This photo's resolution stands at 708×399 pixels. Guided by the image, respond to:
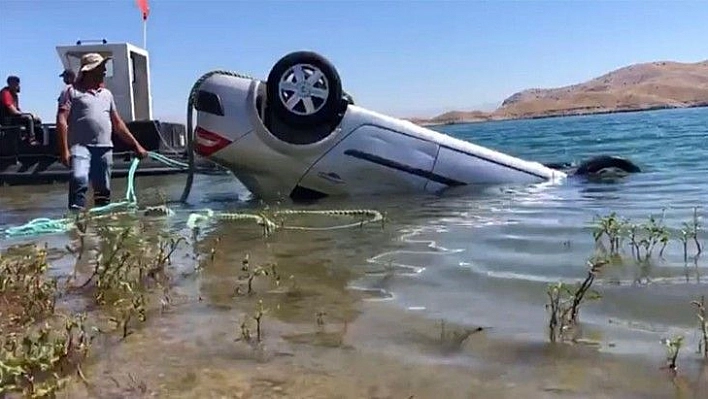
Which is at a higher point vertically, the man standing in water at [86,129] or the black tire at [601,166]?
the man standing in water at [86,129]

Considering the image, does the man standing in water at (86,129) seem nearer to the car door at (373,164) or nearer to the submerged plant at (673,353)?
the car door at (373,164)

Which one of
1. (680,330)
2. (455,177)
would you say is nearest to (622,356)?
(680,330)

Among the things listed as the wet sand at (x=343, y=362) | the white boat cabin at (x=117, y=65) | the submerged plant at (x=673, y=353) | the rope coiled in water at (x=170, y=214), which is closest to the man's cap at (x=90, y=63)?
the rope coiled in water at (x=170, y=214)

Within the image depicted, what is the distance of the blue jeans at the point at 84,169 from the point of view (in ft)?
23.1

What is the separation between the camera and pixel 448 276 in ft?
13.6

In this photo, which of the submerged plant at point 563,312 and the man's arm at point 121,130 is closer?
the submerged plant at point 563,312

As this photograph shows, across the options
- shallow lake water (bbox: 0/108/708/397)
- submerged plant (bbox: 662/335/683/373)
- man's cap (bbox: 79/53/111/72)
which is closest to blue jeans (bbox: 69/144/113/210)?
man's cap (bbox: 79/53/111/72)

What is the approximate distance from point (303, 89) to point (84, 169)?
224 cm

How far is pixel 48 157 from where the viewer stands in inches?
539

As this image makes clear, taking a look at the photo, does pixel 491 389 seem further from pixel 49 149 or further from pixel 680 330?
pixel 49 149

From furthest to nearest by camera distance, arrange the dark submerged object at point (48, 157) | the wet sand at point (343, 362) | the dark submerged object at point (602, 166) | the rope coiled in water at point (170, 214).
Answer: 1. the dark submerged object at point (48, 157)
2. the dark submerged object at point (602, 166)
3. the rope coiled in water at point (170, 214)
4. the wet sand at point (343, 362)

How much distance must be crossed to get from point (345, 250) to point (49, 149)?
1022 centimetres

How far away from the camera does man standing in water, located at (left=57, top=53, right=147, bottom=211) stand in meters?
6.95

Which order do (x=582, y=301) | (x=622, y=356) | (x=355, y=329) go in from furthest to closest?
(x=582, y=301), (x=355, y=329), (x=622, y=356)
